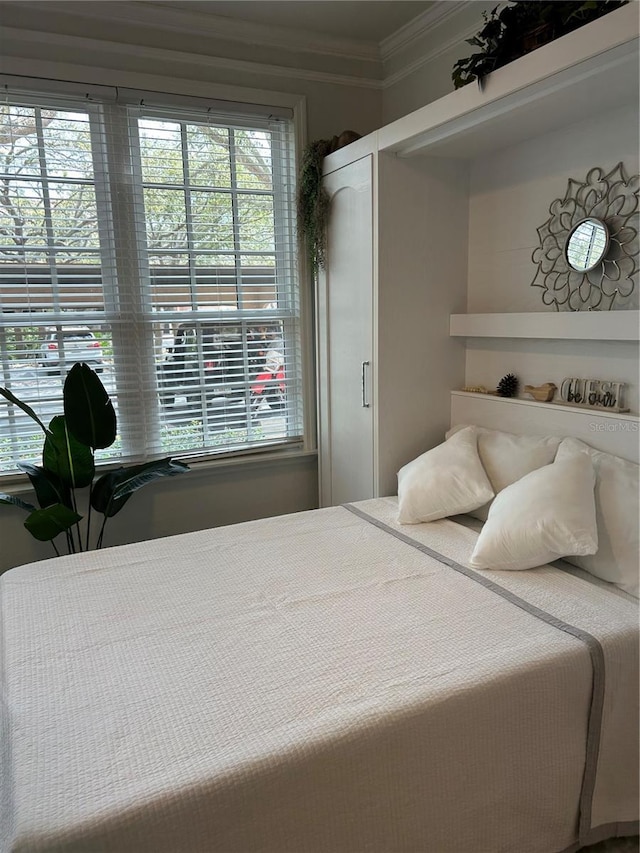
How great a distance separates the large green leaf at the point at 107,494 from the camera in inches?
106

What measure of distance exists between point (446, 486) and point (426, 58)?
2.06 metres

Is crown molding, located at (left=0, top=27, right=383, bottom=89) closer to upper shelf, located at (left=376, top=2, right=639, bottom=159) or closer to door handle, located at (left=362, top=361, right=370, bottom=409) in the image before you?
upper shelf, located at (left=376, top=2, right=639, bottom=159)

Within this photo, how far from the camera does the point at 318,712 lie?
133cm

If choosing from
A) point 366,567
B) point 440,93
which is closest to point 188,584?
point 366,567

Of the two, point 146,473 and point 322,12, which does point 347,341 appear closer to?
point 146,473

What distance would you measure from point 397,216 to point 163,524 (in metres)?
1.83

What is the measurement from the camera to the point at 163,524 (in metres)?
3.10

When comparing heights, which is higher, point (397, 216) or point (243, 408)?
point (397, 216)

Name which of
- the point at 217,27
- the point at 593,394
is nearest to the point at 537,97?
the point at 593,394

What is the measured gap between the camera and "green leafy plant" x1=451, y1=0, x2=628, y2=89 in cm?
176

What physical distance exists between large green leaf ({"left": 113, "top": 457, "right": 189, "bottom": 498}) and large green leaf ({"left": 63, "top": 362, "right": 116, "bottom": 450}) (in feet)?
0.65

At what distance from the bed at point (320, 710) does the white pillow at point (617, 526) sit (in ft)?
0.14

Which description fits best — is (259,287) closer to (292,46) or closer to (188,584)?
(292,46)

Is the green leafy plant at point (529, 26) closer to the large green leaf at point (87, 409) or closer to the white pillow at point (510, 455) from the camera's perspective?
the white pillow at point (510, 455)
